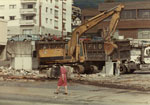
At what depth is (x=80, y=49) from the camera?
127ft

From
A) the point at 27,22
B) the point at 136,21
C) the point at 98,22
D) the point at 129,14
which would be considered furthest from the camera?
the point at 129,14

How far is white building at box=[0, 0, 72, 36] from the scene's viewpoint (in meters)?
89.0

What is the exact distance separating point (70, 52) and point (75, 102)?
856 inches

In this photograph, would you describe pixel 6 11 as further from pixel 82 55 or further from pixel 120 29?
pixel 82 55

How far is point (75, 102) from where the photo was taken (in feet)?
56.7

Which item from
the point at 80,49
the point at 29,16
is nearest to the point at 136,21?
the point at 29,16

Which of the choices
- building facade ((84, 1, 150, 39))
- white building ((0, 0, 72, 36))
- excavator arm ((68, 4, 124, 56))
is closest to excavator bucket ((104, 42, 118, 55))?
excavator arm ((68, 4, 124, 56))

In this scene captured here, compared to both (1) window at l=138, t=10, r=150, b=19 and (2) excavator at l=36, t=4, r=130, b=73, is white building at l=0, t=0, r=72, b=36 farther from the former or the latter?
(2) excavator at l=36, t=4, r=130, b=73

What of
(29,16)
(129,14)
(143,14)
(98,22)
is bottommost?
(98,22)

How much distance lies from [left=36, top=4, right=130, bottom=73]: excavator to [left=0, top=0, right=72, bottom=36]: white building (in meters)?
47.3

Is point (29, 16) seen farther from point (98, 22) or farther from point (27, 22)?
point (98, 22)

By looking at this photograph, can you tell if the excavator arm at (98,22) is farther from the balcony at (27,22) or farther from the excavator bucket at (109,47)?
the balcony at (27,22)

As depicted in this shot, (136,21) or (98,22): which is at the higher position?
(136,21)

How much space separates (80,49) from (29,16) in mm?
53560
